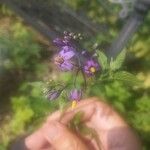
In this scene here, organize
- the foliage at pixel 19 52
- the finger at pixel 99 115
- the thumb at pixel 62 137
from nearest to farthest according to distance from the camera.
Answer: the thumb at pixel 62 137
the finger at pixel 99 115
the foliage at pixel 19 52

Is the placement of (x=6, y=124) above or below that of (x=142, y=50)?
below

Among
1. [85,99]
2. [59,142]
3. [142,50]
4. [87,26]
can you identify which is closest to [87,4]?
[87,26]

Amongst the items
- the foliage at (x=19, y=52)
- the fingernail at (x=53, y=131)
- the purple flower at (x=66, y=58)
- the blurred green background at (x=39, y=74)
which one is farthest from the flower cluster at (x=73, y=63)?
the foliage at (x=19, y=52)

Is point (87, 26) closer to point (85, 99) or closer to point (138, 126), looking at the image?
point (138, 126)

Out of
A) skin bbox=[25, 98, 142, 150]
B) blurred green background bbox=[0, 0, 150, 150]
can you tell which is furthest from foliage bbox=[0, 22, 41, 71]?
skin bbox=[25, 98, 142, 150]

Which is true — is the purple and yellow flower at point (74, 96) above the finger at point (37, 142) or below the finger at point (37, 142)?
above

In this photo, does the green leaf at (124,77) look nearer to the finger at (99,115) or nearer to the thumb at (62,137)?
the finger at (99,115)

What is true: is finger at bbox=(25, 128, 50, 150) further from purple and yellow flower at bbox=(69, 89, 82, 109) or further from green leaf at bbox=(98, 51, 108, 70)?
green leaf at bbox=(98, 51, 108, 70)
